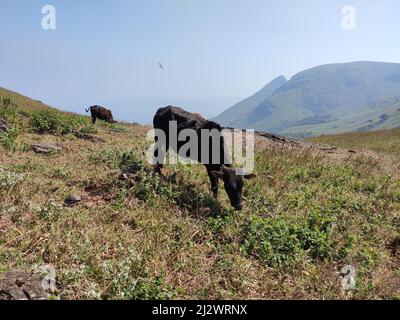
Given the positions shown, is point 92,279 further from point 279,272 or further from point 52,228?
point 279,272

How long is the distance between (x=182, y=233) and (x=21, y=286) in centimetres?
368

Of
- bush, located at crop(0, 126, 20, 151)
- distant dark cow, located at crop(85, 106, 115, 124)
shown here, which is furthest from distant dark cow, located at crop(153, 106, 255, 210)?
distant dark cow, located at crop(85, 106, 115, 124)

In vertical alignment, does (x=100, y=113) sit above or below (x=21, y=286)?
above

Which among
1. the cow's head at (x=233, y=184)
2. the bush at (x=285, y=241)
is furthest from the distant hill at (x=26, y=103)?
the bush at (x=285, y=241)

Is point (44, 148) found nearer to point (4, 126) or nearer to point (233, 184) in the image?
point (4, 126)

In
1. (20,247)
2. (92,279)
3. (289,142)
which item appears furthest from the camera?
(289,142)

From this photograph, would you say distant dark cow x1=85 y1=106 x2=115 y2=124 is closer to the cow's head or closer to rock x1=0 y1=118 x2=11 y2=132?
rock x1=0 y1=118 x2=11 y2=132

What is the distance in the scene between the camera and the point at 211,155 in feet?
38.5

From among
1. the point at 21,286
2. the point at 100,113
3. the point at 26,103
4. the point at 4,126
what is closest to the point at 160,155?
the point at 4,126

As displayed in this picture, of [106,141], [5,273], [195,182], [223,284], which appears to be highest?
[106,141]

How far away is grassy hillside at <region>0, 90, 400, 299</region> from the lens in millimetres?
6617

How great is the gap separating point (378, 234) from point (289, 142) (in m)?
17.3

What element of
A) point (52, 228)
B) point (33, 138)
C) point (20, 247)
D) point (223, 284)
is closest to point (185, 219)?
point (223, 284)

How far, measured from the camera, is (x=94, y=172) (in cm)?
1192
